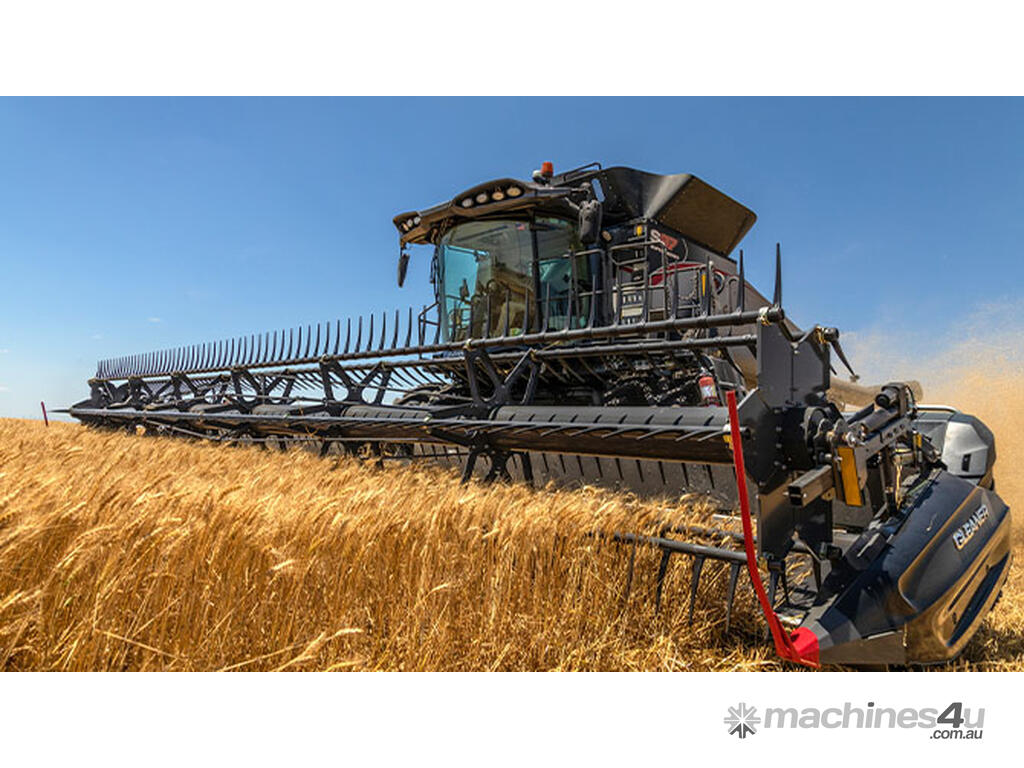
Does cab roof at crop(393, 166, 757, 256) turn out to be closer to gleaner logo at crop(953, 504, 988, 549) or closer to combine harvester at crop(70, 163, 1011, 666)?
combine harvester at crop(70, 163, 1011, 666)

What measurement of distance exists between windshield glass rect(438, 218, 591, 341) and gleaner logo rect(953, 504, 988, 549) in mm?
3196

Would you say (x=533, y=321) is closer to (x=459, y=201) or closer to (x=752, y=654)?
(x=459, y=201)

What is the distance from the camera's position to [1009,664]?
263 cm

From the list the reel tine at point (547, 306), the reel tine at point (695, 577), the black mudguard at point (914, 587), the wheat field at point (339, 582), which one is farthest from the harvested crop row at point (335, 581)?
the reel tine at point (547, 306)

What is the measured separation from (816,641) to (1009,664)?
1.35 metres

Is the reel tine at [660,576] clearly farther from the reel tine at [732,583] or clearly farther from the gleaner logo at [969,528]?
the gleaner logo at [969,528]

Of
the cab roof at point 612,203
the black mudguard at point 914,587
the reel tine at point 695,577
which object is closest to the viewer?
the black mudguard at point 914,587

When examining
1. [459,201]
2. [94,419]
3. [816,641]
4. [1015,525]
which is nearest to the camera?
[816,641]

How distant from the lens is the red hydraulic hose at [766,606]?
1.59 meters

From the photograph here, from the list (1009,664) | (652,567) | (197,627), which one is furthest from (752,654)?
(197,627)
